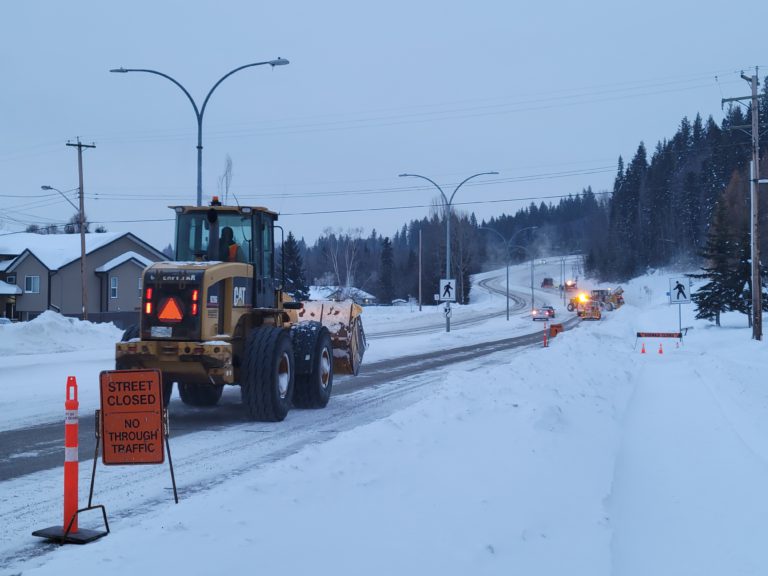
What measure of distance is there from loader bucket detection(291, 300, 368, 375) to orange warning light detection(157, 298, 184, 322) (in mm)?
4648

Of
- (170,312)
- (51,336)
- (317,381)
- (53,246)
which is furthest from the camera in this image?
(53,246)

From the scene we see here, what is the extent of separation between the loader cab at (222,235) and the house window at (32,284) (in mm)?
47873

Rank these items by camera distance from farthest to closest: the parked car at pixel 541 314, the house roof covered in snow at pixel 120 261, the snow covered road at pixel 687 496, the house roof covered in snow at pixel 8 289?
the house roof covered in snow at pixel 8 289, the house roof covered in snow at pixel 120 261, the parked car at pixel 541 314, the snow covered road at pixel 687 496

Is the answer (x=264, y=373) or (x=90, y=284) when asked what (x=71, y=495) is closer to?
(x=264, y=373)

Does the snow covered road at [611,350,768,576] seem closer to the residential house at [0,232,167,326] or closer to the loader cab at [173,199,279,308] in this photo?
the loader cab at [173,199,279,308]

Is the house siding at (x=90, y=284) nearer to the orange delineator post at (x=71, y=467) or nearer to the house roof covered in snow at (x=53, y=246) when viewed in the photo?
the house roof covered in snow at (x=53, y=246)

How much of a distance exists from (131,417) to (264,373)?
15.3ft

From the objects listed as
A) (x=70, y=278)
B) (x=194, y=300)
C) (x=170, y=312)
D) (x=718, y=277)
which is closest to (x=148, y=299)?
(x=170, y=312)

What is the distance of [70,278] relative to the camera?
54625 mm

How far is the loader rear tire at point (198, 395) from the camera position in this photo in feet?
43.9

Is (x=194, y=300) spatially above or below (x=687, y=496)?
above

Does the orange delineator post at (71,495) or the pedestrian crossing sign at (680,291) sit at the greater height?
the pedestrian crossing sign at (680,291)

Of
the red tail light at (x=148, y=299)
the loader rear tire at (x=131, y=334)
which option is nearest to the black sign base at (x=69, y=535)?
the red tail light at (x=148, y=299)

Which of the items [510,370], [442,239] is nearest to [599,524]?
[510,370]
